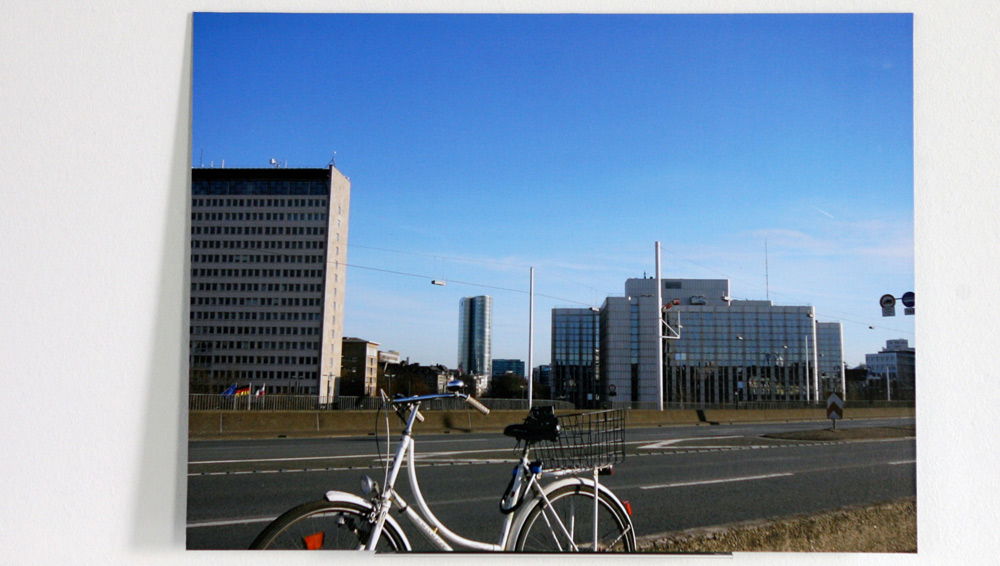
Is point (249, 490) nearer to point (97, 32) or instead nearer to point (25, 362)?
point (25, 362)

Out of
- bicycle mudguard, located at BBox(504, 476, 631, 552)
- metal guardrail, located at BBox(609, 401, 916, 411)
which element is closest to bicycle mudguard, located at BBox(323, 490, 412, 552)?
bicycle mudguard, located at BBox(504, 476, 631, 552)

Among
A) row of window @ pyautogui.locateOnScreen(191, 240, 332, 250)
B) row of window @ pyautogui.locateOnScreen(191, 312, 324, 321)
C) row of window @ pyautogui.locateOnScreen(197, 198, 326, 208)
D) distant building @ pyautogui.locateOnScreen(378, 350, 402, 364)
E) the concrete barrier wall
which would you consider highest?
row of window @ pyautogui.locateOnScreen(197, 198, 326, 208)

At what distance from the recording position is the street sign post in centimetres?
410

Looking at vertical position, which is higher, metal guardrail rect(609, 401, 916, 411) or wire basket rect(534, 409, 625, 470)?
metal guardrail rect(609, 401, 916, 411)

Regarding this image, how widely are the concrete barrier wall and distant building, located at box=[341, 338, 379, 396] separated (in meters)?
0.15

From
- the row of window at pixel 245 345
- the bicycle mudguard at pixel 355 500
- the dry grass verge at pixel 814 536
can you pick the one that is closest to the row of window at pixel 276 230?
the row of window at pixel 245 345

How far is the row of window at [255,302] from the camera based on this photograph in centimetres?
360

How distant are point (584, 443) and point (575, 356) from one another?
1021 millimetres

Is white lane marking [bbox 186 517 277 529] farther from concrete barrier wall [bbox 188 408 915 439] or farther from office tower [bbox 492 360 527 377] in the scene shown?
office tower [bbox 492 360 527 377]

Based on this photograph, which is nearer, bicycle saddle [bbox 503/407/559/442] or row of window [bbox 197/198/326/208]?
bicycle saddle [bbox 503/407/559/442]

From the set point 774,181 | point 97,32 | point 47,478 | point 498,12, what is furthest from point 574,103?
point 47,478

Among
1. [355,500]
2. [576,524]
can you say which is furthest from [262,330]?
[576,524]

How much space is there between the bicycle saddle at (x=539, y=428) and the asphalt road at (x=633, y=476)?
60 cm

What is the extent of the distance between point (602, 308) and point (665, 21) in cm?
153
